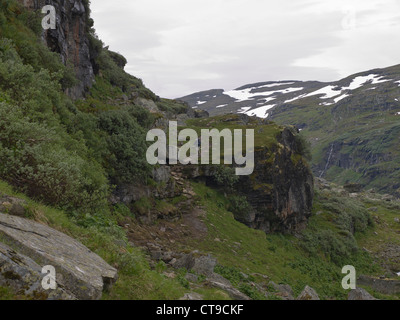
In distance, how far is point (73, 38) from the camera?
29828mm

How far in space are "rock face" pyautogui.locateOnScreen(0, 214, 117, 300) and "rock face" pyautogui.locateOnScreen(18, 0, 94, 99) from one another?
21257mm

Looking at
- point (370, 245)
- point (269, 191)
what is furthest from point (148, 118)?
point (370, 245)

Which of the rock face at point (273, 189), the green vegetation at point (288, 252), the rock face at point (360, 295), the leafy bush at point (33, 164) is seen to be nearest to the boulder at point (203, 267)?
the green vegetation at point (288, 252)

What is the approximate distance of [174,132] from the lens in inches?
1511

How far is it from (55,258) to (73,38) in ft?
96.6

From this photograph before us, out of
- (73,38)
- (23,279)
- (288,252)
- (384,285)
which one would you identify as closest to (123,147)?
(23,279)

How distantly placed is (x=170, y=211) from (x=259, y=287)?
914 centimetres

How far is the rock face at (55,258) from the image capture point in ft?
18.3

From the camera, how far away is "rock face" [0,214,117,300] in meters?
5.59

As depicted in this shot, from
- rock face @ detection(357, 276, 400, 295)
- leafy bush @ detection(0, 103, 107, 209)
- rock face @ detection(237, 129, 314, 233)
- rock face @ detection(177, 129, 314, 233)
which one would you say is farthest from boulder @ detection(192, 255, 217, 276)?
rock face @ detection(357, 276, 400, 295)

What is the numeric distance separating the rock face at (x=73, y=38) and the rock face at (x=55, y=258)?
2126cm

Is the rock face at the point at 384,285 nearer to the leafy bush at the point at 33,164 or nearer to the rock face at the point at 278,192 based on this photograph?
the rock face at the point at 278,192

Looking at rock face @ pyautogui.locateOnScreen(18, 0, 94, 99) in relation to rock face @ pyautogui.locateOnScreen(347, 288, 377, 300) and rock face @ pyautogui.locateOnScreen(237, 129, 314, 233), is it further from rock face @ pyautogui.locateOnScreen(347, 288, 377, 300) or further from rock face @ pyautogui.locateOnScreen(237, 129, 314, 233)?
rock face @ pyautogui.locateOnScreen(347, 288, 377, 300)

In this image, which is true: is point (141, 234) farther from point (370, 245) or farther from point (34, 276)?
point (370, 245)
